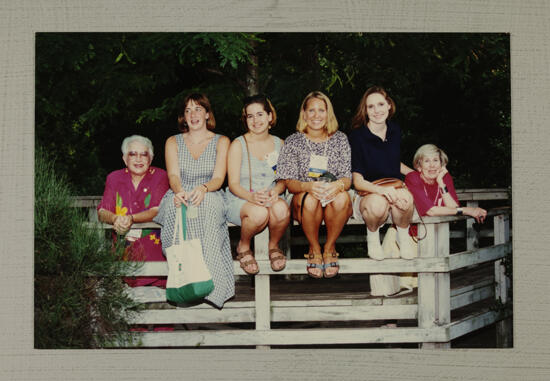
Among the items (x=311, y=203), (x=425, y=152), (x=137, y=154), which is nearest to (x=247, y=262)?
(x=311, y=203)

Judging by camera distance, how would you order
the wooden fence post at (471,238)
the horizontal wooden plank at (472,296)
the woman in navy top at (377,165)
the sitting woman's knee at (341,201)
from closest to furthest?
the sitting woman's knee at (341,201)
the woman in navy top at (377,165)
the horizontal wooden plank at (472,296)
the wooden fence post at (471,238)

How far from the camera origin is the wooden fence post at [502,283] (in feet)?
14.7

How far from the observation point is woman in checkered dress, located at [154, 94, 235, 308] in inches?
173

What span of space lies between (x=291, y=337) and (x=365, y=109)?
4.78 feet

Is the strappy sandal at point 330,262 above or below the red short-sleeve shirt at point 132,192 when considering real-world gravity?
below

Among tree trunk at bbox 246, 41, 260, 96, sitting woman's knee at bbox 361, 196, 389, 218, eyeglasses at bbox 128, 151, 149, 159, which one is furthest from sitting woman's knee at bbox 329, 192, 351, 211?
eyeglasses at bbox 128, 151, 149, 159

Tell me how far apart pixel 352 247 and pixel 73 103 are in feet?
6.37

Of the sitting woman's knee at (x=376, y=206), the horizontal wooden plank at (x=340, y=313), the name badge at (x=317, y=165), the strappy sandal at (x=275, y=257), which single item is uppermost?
the name badge at (x=317, y=165)

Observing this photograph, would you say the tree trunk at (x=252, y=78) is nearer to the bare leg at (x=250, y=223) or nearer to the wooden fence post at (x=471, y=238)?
the bare leg at (x=250, y=223)

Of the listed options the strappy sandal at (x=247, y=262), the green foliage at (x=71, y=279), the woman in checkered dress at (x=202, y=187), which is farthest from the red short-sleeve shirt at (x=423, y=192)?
the green foliage at (x=71, y=279)

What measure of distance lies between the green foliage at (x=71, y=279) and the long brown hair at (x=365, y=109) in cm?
161

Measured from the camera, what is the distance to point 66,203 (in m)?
4.48

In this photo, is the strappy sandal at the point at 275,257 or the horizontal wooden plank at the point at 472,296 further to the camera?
the horizontal wooden plank at the point at 472,296
